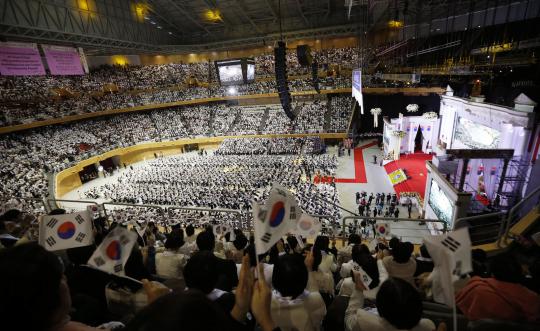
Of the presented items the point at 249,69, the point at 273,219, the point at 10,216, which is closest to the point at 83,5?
the point at 249,69

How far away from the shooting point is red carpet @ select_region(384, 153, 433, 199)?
707 inches

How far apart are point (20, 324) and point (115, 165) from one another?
111ft

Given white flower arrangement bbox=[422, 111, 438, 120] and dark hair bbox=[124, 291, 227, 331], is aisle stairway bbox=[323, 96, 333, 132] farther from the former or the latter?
dark hair bbox=[124, 291, 227, 331]

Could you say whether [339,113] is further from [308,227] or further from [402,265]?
[402,265]

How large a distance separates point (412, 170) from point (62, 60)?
88.7 feet

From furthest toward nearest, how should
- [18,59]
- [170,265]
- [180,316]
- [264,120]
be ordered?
[264,120] < [18,59] < [170,265] < [180,316]

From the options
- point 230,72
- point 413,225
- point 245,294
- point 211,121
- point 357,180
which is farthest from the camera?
point 211,121

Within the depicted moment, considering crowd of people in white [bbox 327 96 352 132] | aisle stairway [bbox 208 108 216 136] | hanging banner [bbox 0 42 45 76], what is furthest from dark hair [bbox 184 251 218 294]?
aisle stairway [bbox 208 108 216 136]

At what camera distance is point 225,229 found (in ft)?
22.3

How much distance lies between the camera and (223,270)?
3.56 meters

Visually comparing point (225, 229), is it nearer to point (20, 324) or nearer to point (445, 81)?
point (20, 324)

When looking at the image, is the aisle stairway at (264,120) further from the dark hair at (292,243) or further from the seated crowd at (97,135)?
the dark hair at (292,243)

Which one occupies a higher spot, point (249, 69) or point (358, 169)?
point (249, 69)

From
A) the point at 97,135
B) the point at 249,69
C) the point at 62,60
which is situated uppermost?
the point at 62,60
